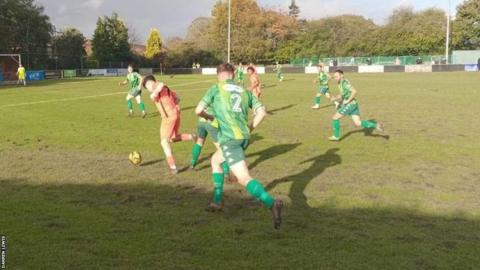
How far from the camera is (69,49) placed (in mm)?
72688

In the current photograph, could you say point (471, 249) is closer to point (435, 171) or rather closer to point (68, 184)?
point (435, 171)

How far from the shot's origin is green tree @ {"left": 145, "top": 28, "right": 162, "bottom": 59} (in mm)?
83544

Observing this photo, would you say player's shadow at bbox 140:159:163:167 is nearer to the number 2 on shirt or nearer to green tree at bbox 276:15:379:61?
the number 2 on shirt

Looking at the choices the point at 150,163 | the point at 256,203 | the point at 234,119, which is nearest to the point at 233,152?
the point at 234,119

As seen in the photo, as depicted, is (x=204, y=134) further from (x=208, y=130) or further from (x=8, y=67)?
(x=8, y=67)

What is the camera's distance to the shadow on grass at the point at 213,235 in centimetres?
501

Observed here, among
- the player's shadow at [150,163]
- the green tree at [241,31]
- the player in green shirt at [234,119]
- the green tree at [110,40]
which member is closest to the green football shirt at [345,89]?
the player's shadow at [150,163]

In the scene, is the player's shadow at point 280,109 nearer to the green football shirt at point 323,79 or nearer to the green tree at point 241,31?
the green football shirt at point 323,79

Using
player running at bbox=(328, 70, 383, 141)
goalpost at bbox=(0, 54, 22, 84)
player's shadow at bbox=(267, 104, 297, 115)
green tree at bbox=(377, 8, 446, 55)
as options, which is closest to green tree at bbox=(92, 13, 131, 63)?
goalpost at bbox=(0, 54, 22, 84)

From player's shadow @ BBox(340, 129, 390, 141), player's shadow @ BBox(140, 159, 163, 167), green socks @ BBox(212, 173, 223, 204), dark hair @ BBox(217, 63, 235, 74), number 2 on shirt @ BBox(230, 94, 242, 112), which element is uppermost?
dark hair @ BBox(217, 63, 235, 74)

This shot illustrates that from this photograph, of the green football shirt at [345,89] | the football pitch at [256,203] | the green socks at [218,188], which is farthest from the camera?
the green football shirt at [345,89]

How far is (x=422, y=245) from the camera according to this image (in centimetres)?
542

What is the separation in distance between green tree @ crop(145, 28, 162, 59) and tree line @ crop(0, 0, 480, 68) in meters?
0.17

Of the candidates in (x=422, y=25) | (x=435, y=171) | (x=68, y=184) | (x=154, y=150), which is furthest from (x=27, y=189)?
(x=422, y=25)
